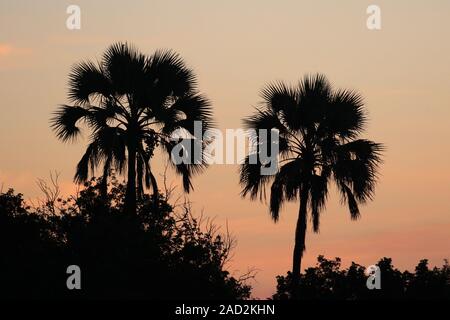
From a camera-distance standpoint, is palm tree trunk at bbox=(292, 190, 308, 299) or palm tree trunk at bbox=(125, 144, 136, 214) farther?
palm tree trunk at bbox=(292, 190, 308, 299)

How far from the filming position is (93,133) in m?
47.5

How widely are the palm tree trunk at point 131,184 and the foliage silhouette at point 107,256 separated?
0.36 m

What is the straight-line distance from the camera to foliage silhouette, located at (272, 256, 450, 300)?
49281 millimetres

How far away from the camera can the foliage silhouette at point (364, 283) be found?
1940 inches

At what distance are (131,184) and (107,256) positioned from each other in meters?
6.65

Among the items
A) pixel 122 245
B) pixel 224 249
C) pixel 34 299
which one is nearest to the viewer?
pixel 34 299

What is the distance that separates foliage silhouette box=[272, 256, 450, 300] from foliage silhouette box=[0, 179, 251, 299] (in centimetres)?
692

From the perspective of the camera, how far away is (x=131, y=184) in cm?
4569

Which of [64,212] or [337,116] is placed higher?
[337,116]

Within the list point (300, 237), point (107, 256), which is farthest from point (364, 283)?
point (107, 256)

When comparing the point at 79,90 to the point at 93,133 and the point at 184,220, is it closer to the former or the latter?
the point at 93,133

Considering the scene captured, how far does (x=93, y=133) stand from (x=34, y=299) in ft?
36.1

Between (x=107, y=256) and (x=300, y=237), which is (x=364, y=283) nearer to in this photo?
(x=300, y=237)

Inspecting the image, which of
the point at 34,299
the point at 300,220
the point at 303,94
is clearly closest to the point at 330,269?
the point at 300,220
